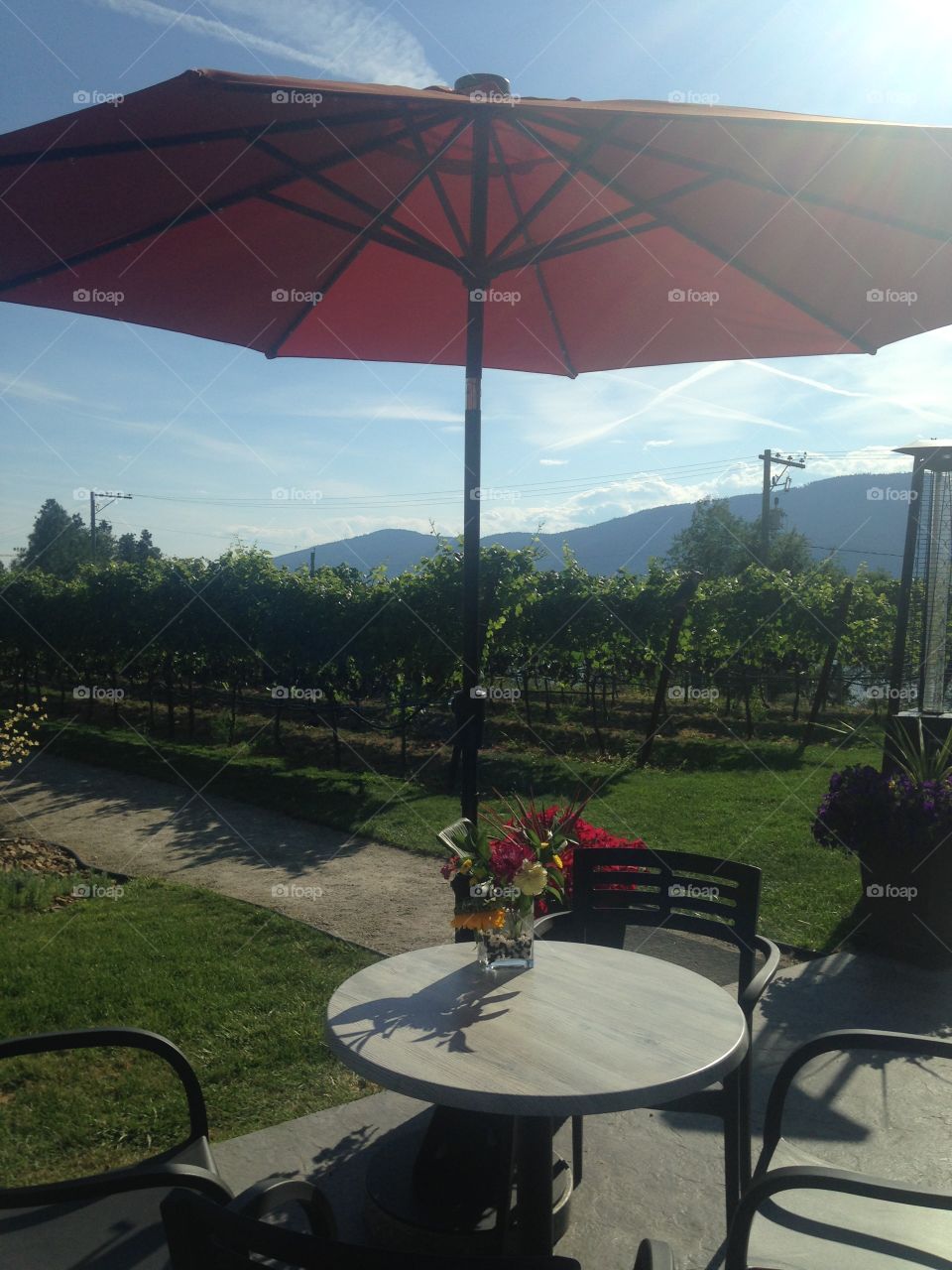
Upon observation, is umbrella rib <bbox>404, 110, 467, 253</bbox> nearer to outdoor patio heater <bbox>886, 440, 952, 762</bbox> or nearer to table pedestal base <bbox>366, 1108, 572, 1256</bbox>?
table pedestal base <bbox>366, 1108, 572, 1256</bbox>

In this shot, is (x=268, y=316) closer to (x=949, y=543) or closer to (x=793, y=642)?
(x=949, y=543)

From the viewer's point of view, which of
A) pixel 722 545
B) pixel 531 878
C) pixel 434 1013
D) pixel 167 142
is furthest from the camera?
pixel 722 545

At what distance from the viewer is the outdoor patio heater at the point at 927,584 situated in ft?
17.5

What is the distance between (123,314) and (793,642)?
43.0ft

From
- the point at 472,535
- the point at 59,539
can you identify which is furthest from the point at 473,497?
the point at 59,539

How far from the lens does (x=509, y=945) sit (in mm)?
2408

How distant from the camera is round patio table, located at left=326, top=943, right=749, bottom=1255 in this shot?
1806 millimetres

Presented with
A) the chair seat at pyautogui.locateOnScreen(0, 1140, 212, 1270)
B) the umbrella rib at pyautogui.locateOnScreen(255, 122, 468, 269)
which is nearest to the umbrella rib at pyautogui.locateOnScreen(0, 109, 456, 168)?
the umbrella rib at pyautogui.locateOnScreen(255, 122, 468, 269)

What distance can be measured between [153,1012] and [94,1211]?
2.37m

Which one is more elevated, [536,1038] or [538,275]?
[538,275]

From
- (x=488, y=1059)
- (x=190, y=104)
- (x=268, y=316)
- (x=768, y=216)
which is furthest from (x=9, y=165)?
(x=488, y=1059)

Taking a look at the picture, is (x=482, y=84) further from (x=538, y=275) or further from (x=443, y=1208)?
(x=443, y=1208)

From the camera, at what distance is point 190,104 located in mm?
2652

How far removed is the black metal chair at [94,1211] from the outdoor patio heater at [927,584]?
4.52 metres
